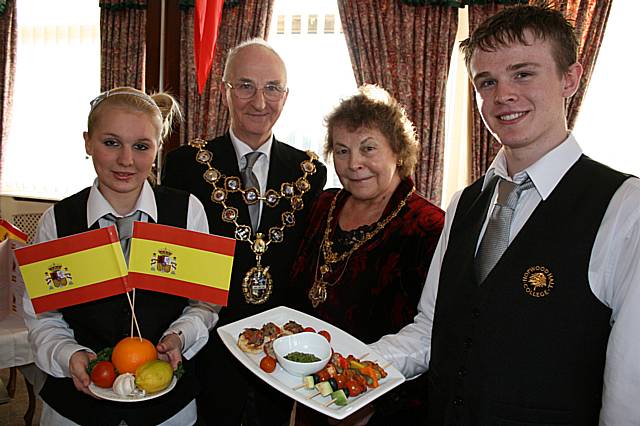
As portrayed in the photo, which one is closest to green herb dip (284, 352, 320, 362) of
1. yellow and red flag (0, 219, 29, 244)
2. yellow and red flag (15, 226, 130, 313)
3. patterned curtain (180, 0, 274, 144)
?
yellow and red flag (15, 226, 130, 313)

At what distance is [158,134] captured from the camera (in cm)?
179

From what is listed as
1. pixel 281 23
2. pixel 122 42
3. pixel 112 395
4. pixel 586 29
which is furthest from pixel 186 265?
pixel 122 42

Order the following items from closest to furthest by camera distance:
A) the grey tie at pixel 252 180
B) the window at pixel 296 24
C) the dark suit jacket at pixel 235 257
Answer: the dark suit jacket at pixel 235 257, the grey tie at pixel 252 180, the window at pixel 296 24

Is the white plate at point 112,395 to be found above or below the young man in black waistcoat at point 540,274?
below

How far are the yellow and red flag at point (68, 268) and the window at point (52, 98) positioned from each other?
484cm

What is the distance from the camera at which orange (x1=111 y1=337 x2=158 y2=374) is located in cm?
144

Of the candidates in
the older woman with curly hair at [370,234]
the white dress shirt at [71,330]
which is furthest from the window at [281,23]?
the white dress shirt at [71,330]

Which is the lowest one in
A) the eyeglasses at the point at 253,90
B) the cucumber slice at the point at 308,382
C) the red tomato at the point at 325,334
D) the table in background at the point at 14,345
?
the table in background at the point at 14,345

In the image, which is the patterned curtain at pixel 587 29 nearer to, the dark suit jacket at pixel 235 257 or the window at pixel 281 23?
the window at pixel 281 23

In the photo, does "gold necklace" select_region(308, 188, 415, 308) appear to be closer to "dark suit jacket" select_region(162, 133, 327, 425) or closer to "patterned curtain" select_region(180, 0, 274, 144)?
"dark suit jacket" select_region(162, 133, 327, 425)

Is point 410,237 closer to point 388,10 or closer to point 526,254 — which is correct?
point 526,254

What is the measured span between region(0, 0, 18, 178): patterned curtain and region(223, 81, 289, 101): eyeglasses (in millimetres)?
5055

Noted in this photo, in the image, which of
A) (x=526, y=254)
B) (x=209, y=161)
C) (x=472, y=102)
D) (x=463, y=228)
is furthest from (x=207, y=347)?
(x=472, y=102)

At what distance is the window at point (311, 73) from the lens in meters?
4.89
